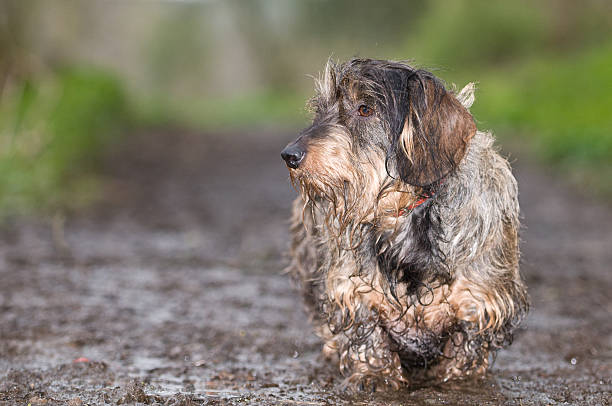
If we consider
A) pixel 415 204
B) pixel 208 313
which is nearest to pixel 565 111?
pixel 208 313

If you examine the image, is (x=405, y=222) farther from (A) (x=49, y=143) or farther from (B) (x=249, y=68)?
(B) (x=249, y=68)

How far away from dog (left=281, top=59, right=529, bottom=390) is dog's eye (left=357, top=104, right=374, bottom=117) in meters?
0.01

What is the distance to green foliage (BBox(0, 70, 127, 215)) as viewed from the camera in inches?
377

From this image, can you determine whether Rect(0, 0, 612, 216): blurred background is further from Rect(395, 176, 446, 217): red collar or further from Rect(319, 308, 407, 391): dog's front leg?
Rect(319, 308, 407, 391): dog's front leg

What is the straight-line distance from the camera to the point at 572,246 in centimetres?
833

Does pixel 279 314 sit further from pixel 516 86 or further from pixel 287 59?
pixel 287 59

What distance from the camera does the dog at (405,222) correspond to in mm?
3566

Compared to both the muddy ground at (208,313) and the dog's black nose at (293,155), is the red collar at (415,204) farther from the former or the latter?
the muddy ground at (208,313)

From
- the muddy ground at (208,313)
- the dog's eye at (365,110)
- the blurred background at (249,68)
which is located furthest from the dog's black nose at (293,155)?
the muddy ground at (208,313)

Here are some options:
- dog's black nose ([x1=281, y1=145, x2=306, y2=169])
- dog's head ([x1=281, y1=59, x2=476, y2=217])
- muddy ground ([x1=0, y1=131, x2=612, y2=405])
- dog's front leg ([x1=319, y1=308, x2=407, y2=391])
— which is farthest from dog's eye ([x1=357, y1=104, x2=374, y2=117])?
muddy ground ([x1=0, y1=131, x2=612, y2=405])

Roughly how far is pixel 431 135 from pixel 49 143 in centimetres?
863

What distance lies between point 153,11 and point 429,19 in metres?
21.9

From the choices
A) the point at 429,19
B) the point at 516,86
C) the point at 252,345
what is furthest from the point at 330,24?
the point at 252,345

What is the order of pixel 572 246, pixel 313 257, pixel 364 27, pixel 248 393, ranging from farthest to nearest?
1. pixel 364 27
2. pixel 572 246
3. pixel 313 257
4. pixel 248 393
